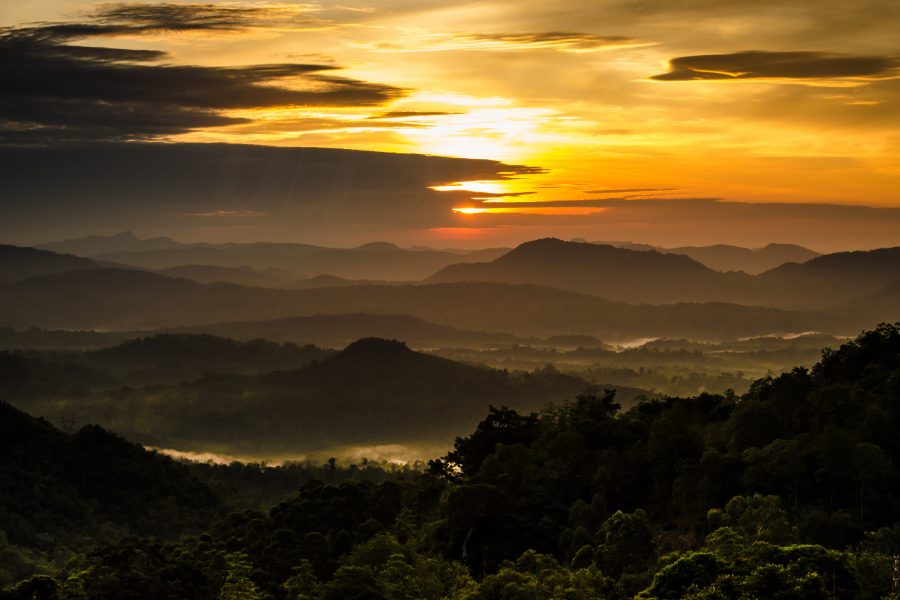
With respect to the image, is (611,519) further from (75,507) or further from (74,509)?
(75,507)

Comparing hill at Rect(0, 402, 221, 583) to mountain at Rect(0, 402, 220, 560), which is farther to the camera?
mountain at Rect(0, 402, 220, 560)

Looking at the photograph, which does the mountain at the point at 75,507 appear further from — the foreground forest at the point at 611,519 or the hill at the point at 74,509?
the foreground forest at the point at 611,519

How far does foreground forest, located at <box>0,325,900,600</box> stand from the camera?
61.5 meters

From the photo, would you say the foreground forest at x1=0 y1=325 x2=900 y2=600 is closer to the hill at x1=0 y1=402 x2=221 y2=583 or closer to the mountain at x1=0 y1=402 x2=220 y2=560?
the hill at x1=0 y1=402 x2=221 y2=583

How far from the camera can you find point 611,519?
246 ft

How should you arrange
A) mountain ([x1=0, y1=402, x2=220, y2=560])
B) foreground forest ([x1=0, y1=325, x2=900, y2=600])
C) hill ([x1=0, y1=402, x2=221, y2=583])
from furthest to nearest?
mountain ([x1=0, y1=402, x2=220, y2=560]) < hill ([x1=0, y1=402, x2=221, y2=583]) < foreground forest ([x1=0, y1=325, x2=900, y2=600])

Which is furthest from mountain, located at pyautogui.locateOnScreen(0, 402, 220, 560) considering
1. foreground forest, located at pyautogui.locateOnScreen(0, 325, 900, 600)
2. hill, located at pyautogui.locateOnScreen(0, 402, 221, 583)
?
foreground forest, located at pyautogui.locateOnScreen(0, 325, 900, 600)

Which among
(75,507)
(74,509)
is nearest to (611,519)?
(74,509)

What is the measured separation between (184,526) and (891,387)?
126 m

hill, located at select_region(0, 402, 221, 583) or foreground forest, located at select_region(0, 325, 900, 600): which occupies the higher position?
foreground forest, located at select_region(0, 325, 900, 600)

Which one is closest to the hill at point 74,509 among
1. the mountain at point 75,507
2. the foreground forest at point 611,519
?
the mountain at point 75,507

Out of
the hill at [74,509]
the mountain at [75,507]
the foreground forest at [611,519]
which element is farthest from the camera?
the mountain at [75,507]

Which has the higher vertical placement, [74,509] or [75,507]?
[75,507]

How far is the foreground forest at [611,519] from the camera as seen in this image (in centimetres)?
6150
